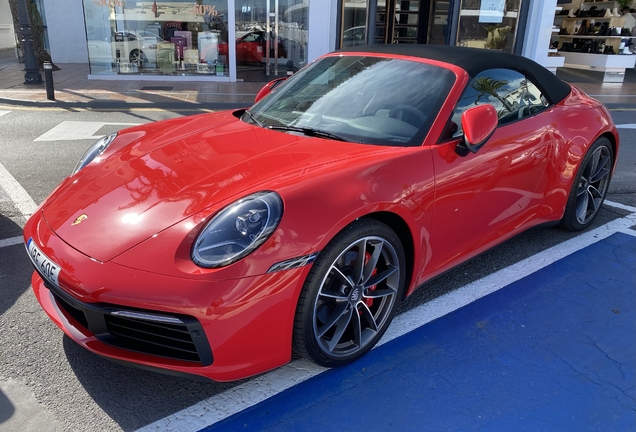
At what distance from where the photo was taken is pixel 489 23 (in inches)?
571

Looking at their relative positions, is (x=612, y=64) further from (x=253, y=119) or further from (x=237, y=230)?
(x=237, y=230)

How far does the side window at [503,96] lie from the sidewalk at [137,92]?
7.23m

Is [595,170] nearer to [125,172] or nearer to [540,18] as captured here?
[125,172]

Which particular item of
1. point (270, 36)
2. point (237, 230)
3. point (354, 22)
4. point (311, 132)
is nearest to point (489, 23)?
point (354, 22)

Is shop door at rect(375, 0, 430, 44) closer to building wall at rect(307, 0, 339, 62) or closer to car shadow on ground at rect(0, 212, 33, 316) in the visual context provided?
building wall at rect(307, 0, 339, 62)

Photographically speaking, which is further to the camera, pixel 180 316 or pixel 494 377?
pixel 494 377

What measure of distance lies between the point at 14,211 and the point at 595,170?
470 cm

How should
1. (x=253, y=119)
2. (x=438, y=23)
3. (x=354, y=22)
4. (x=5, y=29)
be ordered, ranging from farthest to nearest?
(x=5, y=29) → (x=438, y=23) → (x=354, y=22) → (x=253, y=119)

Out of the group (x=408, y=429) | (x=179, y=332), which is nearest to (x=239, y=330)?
(x=179, y=332)

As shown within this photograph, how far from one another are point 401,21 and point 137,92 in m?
8.67

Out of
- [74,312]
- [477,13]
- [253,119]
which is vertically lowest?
[74,312]

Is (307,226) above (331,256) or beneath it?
above

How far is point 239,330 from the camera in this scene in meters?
2.10

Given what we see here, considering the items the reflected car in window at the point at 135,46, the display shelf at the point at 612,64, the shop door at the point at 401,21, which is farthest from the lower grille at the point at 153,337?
the display shelf at the point at 612,64
